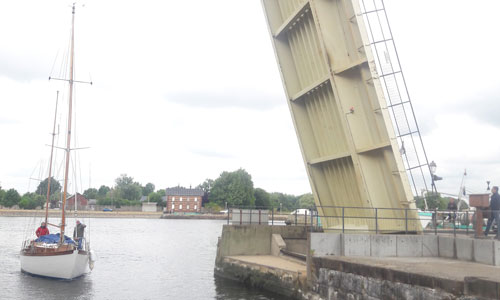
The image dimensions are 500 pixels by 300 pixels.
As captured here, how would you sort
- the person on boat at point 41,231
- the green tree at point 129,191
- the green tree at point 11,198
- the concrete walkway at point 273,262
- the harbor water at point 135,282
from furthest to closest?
the green tree at point 129,191 → the green tree at point 11,198 → the person on boat at point 41,231 → the harbor water at point 135,282 → the concrete walkway at point 273,262

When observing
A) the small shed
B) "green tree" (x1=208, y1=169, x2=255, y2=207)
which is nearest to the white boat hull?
"green tree" (x1=208, y1=169, x2=255, y2=207)

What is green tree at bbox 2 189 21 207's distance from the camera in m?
104

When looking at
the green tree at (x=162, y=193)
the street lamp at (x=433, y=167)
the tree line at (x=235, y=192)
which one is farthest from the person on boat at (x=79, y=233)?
the green tree at (x=162, y=193)

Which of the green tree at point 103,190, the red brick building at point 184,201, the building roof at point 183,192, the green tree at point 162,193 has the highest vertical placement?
the green tree at point 103,190

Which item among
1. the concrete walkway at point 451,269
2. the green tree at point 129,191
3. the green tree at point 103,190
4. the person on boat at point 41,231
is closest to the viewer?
the concrete walkway at point 451,269

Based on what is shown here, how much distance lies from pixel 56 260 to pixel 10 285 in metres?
1.83

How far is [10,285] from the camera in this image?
18766mm

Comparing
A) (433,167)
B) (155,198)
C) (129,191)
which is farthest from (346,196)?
(129,191)

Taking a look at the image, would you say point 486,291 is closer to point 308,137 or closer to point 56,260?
point 308,137

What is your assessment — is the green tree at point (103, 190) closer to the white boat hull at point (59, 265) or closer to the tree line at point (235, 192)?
the tree line at point (235, 192)

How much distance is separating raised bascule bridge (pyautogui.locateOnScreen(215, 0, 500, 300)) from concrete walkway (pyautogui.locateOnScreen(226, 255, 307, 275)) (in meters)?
0.04

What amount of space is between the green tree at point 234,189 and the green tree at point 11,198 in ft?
136

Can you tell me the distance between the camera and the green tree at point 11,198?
104500 mm

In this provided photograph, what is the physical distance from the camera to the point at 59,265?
19766 mm
